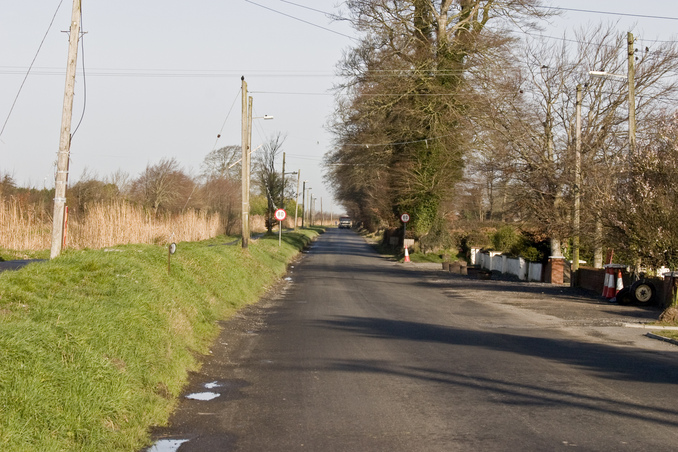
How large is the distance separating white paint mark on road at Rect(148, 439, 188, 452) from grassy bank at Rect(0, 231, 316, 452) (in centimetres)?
13

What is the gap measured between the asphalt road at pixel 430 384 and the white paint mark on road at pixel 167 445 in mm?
54

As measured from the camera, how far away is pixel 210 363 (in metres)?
9.91

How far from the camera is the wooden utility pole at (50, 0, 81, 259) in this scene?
13.4 metres

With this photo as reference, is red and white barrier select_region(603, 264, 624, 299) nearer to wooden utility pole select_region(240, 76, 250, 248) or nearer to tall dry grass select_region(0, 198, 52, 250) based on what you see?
wooden utility pole select_region(240, 76, 250, 248)

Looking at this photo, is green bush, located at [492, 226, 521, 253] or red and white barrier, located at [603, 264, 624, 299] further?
green bush, located at [492, 226, 521, 253]

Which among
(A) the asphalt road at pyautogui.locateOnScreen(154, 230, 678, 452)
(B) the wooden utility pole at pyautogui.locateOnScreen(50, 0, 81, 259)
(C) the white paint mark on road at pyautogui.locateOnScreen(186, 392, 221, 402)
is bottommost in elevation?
(C) the white paint mark on road at pyautogui.locateOnScreen(186, 392, 221, 402)

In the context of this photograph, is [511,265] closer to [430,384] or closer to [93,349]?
[430,384]

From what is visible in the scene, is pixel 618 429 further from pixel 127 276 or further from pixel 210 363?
pixel 127 276

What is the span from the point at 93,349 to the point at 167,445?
1.38 m

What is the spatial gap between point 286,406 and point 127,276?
4.88m

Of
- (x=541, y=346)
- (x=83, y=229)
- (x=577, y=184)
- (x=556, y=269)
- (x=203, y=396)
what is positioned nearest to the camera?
(x=203, y=396)

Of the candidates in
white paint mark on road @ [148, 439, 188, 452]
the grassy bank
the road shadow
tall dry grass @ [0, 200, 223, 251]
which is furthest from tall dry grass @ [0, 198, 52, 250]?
white paint mark on road @ [148, 439, 188, 452]

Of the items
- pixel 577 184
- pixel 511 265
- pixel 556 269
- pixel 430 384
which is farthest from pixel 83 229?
pixel 511 265

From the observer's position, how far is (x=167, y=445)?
20.2 ft
